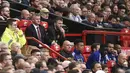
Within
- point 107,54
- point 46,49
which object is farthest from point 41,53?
point 107,54

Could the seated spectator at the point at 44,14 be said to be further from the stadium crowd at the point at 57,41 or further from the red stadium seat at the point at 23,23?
the red stadium seat at the point at 23,23

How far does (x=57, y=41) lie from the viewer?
15430 mm

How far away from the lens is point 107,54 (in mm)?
15461

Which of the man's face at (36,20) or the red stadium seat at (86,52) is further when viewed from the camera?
the red stadium seat at (86,52)

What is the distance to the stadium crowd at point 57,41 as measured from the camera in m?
11.5

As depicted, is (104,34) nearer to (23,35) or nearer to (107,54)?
(107,54)

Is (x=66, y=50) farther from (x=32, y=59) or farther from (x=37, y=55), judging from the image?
(x=32, y=59)

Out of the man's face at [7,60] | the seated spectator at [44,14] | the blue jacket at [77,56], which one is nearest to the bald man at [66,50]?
the blue jacket at [77,56]

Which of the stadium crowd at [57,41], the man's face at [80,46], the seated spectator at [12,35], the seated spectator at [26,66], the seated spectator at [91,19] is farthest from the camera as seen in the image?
the seated spectator at [91,19]

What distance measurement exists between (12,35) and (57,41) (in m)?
2.49

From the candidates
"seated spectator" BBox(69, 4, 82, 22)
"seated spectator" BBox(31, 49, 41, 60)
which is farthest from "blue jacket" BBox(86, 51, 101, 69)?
"seated spectator" BBox(69, 4, 82, 22)

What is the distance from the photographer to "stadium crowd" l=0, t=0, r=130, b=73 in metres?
11.5

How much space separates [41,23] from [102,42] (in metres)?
2.22

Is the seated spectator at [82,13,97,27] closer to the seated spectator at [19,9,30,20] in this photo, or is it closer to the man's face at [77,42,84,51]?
the man's face at [77,42,84,51]
